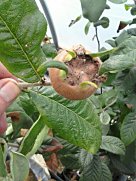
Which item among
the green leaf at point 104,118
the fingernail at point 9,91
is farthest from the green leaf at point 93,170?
the fingernail at point 9,91

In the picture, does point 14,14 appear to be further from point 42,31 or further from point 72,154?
point 72,154

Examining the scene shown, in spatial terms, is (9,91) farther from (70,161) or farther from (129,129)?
(70,161)

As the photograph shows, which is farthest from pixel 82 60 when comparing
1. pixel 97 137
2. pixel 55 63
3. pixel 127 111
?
pixel 127 111

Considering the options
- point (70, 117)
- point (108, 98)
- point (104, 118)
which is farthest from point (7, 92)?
point (108, 98)

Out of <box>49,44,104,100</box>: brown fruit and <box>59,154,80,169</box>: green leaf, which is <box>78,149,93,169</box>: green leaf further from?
<box>49,44,104,100</box>: brown fruit

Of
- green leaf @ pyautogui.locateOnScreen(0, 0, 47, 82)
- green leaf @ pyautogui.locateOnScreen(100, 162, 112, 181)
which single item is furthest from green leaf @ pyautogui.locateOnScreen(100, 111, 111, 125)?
green leaf @ pyautogui.locateOnScreen(0, 0, 47, 82)
